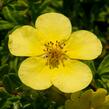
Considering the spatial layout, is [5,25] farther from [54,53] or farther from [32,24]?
[54,53]

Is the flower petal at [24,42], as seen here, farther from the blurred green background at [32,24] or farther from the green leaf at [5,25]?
the green leaf at [5,25]

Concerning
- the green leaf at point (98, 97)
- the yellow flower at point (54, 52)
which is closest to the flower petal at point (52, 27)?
the yellow flower at point (54, 52)

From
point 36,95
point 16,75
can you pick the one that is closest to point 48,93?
point 36,95

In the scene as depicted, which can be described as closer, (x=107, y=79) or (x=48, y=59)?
(x=48, y=59)

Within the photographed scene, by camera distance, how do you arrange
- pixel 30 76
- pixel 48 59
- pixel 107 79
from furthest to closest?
1. pixel 107 79
2. pixel 48 59
3. pixel 30 76

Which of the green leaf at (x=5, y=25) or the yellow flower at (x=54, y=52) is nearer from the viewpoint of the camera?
the yellow flower at (x=54, y=52)

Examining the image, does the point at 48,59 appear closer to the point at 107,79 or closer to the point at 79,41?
the point at 79,41

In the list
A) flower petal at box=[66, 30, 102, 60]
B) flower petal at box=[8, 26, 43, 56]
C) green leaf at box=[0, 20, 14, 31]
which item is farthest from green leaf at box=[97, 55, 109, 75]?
green leaf at box=[0, 20, 14, 31]

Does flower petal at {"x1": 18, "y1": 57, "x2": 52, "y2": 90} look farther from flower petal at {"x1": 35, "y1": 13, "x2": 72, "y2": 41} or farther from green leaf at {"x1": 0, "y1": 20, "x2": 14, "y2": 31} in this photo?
green leaf at {"x1": 0, "y1": 20, "x2": 14, "y2": 31}
